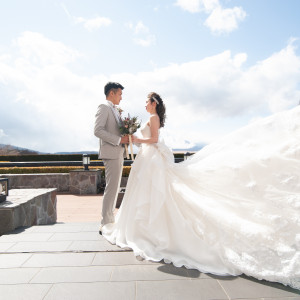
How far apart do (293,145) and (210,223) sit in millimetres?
1257

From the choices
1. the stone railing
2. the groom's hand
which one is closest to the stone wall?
the stone railing

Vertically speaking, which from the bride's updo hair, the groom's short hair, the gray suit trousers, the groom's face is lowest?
the gray suit trousers

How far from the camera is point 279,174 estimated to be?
2.74 metres

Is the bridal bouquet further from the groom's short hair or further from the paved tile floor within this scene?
the paved tile floor

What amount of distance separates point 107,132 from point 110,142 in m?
0.14

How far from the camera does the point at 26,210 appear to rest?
4.28m

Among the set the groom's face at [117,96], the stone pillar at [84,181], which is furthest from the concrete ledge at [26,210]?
the stone pillar at [84,181]

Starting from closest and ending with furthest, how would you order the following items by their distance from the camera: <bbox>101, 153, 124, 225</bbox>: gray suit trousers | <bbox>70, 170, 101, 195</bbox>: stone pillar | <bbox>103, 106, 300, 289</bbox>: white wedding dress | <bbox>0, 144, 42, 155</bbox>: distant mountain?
<bbox>103, 106, 300, 289</bbox>: white wedding dress
<bbox>101, 153, 124, 225</bbox>: gray suit trousers
<bbox>70, 170, 101, 195</bbox>: stone pillar
<bbox>0, 144, 42, 155</bbox>: distant mountain

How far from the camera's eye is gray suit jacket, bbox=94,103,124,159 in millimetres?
3508

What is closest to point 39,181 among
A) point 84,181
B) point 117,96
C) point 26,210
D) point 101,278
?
point 84,181

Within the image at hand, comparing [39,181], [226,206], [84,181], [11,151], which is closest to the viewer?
[226,206]

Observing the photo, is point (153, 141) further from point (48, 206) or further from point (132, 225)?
point (48, 206)

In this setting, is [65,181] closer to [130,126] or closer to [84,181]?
[84,181]

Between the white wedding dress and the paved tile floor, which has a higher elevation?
the white wedding dress
